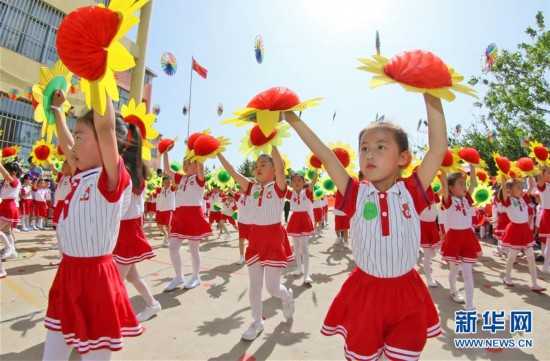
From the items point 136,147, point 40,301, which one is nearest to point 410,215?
point 136,147

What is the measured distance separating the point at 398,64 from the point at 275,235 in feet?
8.21

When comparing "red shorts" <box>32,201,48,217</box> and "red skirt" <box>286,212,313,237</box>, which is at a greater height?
"red shorts" <box>32,201,48,217</box>

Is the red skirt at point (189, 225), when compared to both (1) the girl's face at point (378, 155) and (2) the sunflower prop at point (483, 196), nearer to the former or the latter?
(1) the girl's face at point (378, 155)

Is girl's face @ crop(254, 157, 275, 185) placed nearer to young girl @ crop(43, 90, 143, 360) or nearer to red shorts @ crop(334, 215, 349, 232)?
young girl @ crop(43, 90, 143, 360)

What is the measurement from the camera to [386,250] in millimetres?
1889

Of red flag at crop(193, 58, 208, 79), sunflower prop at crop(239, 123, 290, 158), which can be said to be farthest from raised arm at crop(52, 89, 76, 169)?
red flag at crop(193, 58, 208, 79)

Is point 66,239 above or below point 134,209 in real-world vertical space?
below

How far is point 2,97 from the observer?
16.8 meters

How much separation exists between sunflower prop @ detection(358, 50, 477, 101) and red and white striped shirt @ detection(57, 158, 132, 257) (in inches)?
64.6

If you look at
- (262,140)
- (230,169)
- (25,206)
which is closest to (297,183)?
(230,169)

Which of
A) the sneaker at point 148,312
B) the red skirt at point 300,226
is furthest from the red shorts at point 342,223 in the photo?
the sneaker at point 148,312

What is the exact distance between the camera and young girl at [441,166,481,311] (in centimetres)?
447

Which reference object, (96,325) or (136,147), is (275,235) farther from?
(96,325)

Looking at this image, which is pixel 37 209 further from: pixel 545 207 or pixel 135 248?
pixel 545 207
